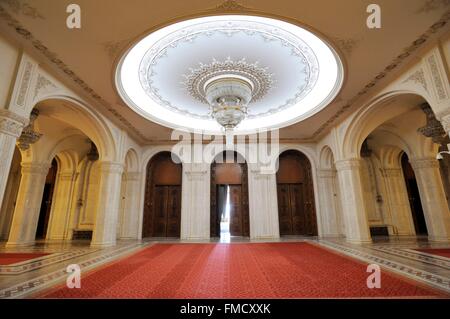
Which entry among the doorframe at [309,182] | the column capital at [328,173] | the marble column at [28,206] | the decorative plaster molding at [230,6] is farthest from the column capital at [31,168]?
the column capital at [328,173]

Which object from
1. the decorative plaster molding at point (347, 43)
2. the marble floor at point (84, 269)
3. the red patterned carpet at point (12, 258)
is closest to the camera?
the marble floor at point (84, 269)

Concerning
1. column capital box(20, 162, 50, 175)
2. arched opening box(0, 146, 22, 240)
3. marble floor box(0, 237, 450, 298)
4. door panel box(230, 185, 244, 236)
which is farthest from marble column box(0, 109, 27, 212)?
arched opening box(0, 146, 22, 240)

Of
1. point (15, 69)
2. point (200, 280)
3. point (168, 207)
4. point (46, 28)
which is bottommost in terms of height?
point (200, 280)

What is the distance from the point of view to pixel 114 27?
138 inches

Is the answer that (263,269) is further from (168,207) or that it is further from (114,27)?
(168,207)

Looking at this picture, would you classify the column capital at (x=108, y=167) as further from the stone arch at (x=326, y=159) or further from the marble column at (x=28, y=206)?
the stone arch at (x=326, y=159)

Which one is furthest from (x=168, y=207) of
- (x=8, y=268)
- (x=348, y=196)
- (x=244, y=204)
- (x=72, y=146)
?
(x=348, y=196)

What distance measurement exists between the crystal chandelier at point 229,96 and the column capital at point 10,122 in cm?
361

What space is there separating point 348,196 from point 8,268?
24.9 feet

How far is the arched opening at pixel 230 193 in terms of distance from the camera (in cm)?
898

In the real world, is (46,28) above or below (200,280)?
above

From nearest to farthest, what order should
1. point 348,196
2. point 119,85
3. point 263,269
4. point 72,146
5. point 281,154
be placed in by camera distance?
point 263,269 < point 119,85 < point 348,196 < point 72,146 < point 281,154

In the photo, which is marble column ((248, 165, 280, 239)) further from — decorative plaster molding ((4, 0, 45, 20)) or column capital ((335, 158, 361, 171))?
decorative plaster molding ((4, 0, 45, 20))

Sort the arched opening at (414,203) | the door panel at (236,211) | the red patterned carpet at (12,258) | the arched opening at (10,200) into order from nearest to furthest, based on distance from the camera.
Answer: the red patterned carpet at (12,258) → the door panel at (236,211) → the arched opening at (10,200) → the arched opening at (414,203)
